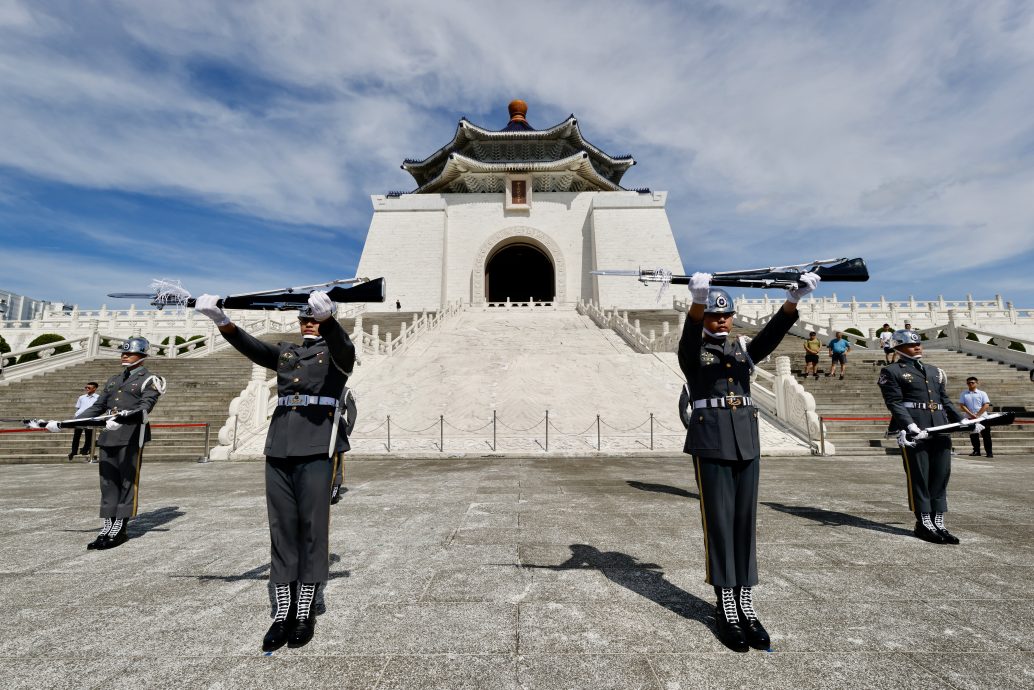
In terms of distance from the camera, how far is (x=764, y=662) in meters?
2.22

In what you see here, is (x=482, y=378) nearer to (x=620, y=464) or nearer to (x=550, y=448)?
(x=550, y=448)

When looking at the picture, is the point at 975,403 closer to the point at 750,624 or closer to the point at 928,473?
the point at 928,473

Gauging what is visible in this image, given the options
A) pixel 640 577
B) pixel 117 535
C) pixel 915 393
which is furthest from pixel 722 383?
pixel 117 535

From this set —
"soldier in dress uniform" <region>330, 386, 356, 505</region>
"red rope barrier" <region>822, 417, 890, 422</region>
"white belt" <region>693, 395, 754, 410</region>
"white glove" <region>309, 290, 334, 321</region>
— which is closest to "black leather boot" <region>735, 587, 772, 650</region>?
"white belt" <region>693, 395, 754, 410</region>

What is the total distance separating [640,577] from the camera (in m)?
3.21

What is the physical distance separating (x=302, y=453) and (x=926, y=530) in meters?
4.78

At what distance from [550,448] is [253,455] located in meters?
5.85

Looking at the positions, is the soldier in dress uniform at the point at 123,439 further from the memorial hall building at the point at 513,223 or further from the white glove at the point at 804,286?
the memorial hall building at the point at 513,223

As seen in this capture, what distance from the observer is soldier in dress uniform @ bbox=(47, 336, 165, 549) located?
4.27 metres

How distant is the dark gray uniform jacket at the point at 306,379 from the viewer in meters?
2.76

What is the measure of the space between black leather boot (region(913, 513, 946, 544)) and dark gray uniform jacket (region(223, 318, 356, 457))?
15.1 ft

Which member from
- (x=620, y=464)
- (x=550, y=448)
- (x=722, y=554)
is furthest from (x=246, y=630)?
(x=550, y=448)

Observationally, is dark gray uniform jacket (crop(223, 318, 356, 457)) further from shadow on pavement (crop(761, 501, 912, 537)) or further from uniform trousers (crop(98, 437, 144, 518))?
shadow on pavement (crop(761, 501, 912, 537))

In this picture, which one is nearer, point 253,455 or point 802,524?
point 802,524
